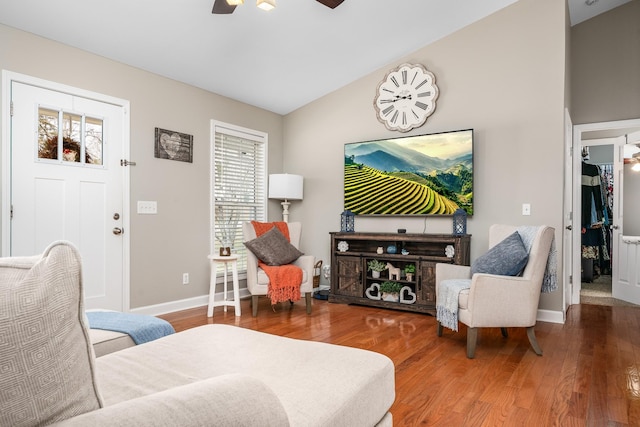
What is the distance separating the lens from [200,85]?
4.54 m

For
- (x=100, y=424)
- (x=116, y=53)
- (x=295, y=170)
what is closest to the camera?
(x=100, y=424)

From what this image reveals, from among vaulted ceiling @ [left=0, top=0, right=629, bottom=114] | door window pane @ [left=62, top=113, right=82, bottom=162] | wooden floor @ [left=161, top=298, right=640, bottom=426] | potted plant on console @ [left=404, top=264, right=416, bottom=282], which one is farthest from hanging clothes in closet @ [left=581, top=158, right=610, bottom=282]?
door window pane @ [left=62, top=113, right=82, bottom=162]

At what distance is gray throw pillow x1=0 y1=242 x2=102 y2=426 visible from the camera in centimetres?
62

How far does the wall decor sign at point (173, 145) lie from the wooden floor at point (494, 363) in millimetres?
1675

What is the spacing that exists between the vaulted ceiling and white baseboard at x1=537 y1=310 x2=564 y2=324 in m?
3.16

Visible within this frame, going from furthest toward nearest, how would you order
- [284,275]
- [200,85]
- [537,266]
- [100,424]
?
1. [200,85]
2. [284,275]
3. [537,266]
4. [100,424]

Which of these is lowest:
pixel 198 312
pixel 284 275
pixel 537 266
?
pixel 198 312

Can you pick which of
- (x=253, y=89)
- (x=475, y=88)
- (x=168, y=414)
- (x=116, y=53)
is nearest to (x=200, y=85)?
(x=253, y=89)

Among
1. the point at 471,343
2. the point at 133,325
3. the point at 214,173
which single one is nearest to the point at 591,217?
the point at 471,343

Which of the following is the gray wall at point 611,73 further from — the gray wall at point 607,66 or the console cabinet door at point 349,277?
the console cabinet door at point 349,277

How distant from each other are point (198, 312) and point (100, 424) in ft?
12.6

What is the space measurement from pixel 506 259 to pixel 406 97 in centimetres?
245

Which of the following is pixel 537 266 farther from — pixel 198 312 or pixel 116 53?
pixel 116 53

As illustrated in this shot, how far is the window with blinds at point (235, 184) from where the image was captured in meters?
4.86
